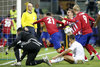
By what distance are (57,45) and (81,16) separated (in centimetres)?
122

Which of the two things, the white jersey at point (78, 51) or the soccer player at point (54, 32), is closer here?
the white jersey at point (78, 51)

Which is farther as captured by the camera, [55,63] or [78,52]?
[55,63]

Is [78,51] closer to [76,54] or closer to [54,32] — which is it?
[76,54]

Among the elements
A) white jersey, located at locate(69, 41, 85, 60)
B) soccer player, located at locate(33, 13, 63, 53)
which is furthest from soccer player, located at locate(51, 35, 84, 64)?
soccer player, located at locate(33, 13, 63, 53)

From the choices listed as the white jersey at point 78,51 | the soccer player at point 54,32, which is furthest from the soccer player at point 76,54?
the soccer player at point 54,32

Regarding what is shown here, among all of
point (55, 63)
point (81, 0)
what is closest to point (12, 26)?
point (81, 0)

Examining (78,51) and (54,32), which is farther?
(54,32)

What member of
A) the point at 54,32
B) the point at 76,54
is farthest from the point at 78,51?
the point at 54,32

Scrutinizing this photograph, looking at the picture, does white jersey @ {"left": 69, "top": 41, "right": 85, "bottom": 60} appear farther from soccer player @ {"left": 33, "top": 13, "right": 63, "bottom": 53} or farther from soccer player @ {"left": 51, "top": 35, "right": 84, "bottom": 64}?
soccer player @ {"left": 33, "top": 13, "right": 63, "bottom": 53}

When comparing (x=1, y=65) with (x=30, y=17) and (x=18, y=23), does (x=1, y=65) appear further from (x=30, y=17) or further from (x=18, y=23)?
(x=30, y=17)

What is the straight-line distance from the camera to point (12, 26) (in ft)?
53.9

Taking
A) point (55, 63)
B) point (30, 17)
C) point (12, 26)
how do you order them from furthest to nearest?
point (12, 26)
point (30, 17)
point (55, 63)

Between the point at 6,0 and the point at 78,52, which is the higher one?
the point at 6,0

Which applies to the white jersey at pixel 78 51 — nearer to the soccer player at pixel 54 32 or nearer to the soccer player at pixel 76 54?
the soccer player at pixel 76 54
